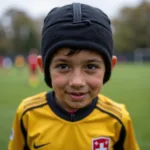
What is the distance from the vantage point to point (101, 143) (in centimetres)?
231

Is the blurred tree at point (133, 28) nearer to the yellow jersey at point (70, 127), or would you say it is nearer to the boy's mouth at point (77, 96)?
the yellow jersey at point (70, 127)

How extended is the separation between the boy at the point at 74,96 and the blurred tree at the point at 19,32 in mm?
54122

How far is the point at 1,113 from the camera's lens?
7676 millimetres

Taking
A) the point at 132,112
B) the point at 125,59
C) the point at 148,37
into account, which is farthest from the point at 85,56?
the point at 148,37

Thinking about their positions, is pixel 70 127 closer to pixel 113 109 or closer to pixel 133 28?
pixel 113 109

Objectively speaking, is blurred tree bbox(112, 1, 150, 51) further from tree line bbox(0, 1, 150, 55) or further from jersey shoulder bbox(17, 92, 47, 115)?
jersey shoulder bbox(17, 92, 47, 115)

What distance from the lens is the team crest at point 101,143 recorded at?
230 cm

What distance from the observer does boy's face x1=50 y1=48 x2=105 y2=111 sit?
2.04 metres

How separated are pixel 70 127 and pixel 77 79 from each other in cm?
40

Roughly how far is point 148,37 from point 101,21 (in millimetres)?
53737

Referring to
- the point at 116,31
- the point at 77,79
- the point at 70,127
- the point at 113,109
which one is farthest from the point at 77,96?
the point at 116,31

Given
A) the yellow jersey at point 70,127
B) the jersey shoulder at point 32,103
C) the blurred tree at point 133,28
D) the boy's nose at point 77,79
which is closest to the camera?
the boy's nose at point 77,79

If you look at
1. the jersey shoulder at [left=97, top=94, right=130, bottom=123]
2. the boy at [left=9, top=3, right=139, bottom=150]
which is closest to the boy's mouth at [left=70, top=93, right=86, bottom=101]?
the boy at [left=9, top=3, right=139, bottom=150]

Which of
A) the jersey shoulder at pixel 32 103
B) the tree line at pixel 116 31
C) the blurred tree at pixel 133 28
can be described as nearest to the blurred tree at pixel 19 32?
the tree line at pixel 116 31
